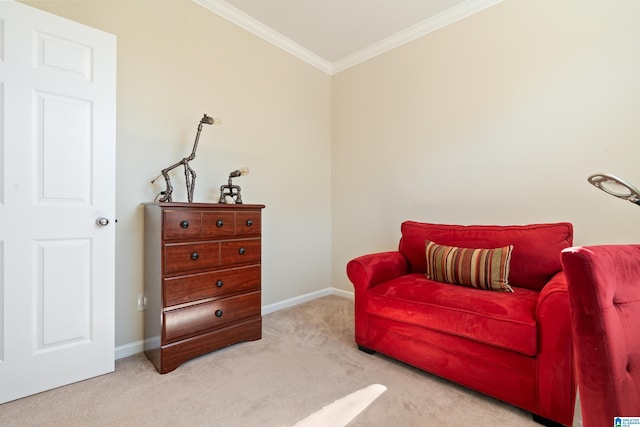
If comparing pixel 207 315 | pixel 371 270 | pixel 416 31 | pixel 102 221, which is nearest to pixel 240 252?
pixel 207 315

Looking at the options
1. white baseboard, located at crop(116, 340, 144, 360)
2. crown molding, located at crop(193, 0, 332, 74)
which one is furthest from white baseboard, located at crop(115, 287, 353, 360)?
crown molding, located at crop(193, 0, 332, 74)

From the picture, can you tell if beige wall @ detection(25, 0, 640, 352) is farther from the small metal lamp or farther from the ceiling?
the small metal lamp

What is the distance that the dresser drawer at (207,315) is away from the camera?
5.95 feet

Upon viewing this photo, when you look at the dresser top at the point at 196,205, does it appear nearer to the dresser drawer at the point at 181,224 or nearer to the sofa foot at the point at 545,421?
the dresser drawer at the point at 181,224

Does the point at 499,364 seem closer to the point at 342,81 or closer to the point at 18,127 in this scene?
the point at 18,127

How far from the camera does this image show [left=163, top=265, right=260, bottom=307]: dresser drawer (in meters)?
1.82

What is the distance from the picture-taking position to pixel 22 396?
59.7 inches

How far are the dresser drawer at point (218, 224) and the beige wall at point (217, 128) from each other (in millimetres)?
468

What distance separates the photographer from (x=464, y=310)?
5.22ft

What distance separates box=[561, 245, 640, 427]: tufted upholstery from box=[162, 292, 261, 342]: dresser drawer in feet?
6.26

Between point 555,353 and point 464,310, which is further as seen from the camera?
point 464,310

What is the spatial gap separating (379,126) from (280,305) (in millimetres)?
2167

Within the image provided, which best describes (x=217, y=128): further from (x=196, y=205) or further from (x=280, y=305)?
(x=280, y=305)

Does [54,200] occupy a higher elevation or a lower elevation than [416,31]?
lower
